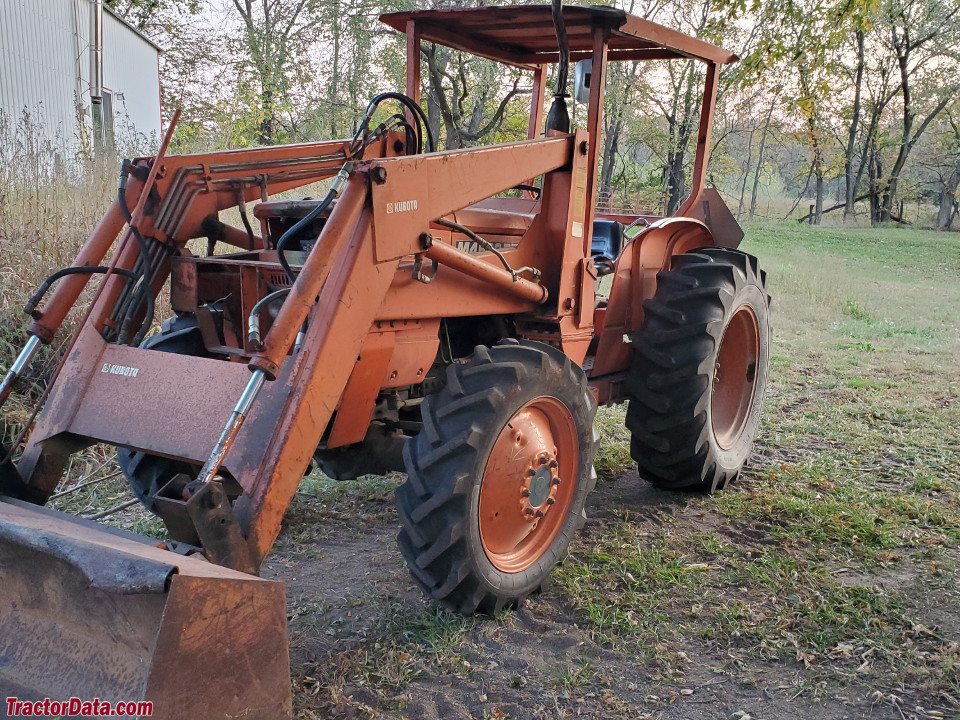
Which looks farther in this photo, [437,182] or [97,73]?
[97,73]

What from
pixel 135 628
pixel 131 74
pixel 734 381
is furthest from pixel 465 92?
pixel 131 74

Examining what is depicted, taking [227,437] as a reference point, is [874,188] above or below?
above

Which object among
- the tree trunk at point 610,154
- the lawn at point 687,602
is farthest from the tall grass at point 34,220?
the tree trunk at point 610,154

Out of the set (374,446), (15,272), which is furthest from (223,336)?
(15,272)

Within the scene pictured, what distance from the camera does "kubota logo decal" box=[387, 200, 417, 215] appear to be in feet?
9.38

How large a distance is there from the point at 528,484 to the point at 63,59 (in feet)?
50.4

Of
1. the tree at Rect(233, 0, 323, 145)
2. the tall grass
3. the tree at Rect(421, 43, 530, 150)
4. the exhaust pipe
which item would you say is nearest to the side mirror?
the tall grass

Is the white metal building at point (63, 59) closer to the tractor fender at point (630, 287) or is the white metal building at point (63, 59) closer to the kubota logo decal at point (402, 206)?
the tractor fender at point (630, 287)

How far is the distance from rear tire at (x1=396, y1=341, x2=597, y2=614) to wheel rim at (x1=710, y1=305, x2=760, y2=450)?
180 centimetres

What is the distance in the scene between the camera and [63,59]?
15.2m

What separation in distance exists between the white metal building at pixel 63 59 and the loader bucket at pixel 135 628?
418 inches

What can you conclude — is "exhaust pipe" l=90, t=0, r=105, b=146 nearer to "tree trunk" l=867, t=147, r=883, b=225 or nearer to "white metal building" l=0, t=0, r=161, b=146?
"white metal building" l=0, t=0, r=161, b=146

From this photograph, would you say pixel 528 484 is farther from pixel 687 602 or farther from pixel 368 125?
pixel 368 125

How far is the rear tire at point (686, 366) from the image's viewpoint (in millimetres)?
4211
